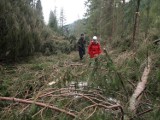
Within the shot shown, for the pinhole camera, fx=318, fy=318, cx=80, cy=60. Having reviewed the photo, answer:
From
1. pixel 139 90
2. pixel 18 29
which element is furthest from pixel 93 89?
pixel 18 29

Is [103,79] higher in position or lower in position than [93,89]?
higher

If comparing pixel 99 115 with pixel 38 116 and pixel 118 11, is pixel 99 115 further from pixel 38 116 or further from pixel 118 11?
pixel 118 11

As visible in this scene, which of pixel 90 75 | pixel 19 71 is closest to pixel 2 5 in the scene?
pixel 19 71

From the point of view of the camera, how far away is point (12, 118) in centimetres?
349

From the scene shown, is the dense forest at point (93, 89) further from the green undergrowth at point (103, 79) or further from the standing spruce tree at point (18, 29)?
the standing spruce tree at point (18, 29)

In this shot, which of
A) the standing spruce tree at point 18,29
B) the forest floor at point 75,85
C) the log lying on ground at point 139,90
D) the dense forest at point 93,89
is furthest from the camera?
the standing spruce tree at point 18,29

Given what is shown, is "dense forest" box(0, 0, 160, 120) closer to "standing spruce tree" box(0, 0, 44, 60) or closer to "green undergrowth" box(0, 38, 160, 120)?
"green undergrowth" box(0, 38, 160, 120)

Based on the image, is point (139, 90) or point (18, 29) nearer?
point (139, 90)

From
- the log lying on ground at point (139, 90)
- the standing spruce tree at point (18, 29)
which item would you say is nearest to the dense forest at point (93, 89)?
the log lying on ground at point (139, 90)

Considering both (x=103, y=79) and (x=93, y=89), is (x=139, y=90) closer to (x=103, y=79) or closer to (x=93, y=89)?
(x=103, y=79)

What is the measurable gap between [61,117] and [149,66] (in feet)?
5.80

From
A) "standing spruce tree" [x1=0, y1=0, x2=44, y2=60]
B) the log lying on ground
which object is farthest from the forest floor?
"standing spruce tree" [x1=0, y1=0, x2=44, y2=60]

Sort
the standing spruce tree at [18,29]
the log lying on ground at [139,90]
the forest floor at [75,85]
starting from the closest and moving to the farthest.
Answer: the forest floor at [75,85]
the log lying on ground at [139,90]
the standing spruce tree at [18,29]

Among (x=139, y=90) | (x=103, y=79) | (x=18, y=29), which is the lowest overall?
(x=139, y=90)
